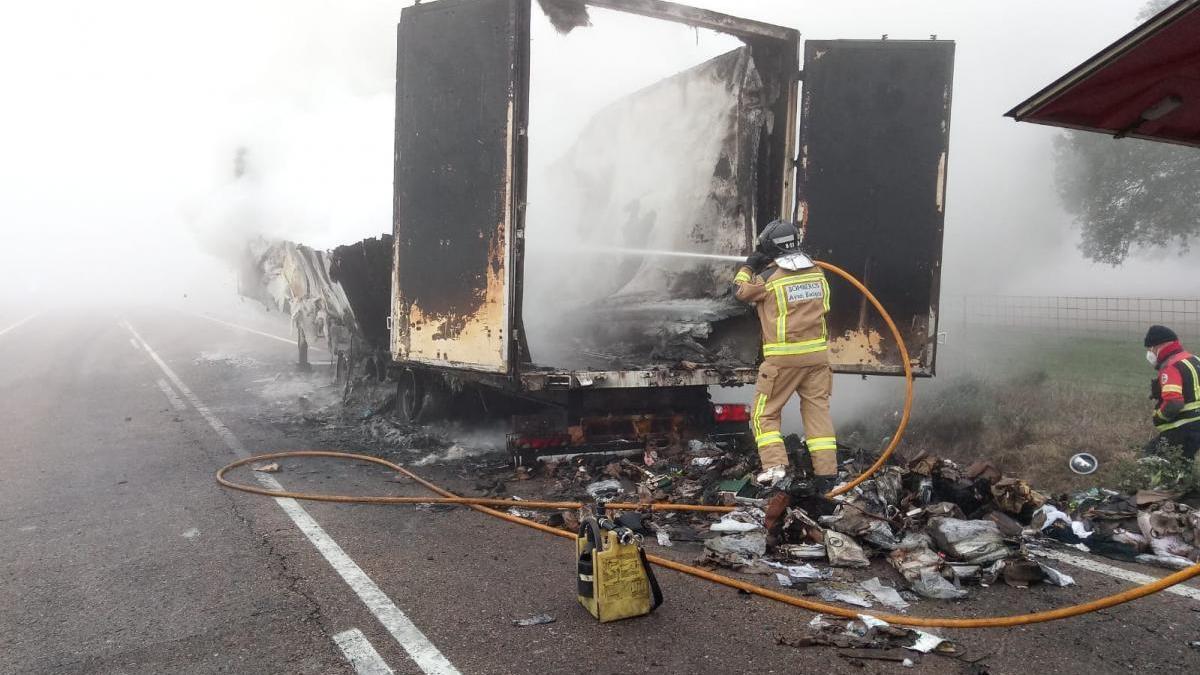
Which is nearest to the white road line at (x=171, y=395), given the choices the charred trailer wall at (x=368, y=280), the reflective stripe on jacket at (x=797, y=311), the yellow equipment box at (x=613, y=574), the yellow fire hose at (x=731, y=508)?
the charred trailer wall at (x=368, y=280)

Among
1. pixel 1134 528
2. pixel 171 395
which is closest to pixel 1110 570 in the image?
pixel 1134 528

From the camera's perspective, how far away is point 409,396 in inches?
289

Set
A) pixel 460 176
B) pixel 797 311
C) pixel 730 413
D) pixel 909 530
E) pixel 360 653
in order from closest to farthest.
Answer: pixel 360 653 < pixel 909 530 < pixel 797 311 < pixel 460 176 < pixel 730 413

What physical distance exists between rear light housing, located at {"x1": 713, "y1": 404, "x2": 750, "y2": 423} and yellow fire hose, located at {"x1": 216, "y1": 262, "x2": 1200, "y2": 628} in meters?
1.17

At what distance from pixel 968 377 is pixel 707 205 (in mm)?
3206

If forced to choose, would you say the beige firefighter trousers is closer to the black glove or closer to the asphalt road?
the black glove

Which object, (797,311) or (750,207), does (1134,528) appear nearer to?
(797,311)

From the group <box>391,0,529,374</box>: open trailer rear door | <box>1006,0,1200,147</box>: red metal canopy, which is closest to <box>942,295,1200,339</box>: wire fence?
<box>391,0,529,374</box>: open trailer rear door

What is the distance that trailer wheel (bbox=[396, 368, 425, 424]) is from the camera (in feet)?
23.5

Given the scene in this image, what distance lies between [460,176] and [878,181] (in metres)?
2.98

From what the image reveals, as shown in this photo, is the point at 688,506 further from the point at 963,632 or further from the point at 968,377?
the point at 968,377

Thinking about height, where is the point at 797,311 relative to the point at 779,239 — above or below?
below

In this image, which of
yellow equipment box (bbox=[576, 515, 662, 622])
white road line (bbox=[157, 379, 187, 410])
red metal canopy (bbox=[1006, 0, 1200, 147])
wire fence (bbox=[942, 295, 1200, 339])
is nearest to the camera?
red metal canopy (bbox=[1006, 0, 1200, 147])

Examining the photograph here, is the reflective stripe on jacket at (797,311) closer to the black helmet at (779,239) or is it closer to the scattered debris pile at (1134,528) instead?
the black helmet at (779,239)
